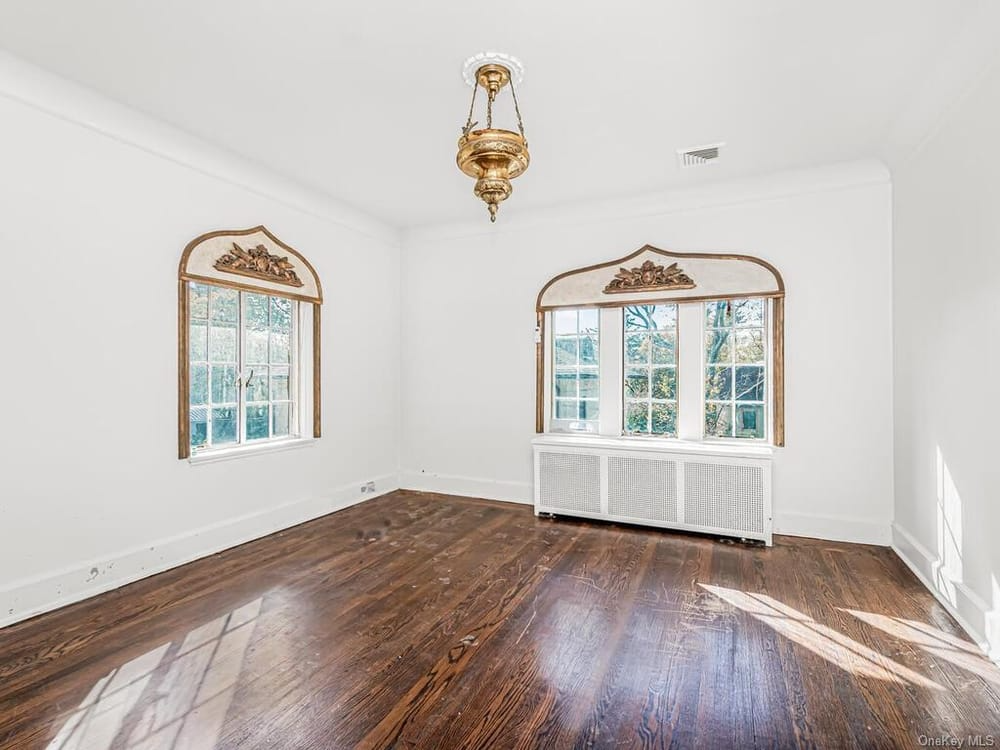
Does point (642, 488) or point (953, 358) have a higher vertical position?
point (953, 358)

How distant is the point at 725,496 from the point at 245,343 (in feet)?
12.6

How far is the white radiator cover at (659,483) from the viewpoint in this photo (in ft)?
12.8

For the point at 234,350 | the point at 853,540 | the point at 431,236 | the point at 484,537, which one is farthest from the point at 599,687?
the point at 431,236

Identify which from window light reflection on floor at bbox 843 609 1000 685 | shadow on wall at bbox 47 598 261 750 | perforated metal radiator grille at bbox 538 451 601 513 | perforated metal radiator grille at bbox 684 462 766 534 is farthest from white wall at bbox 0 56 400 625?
window light reflection on floor at bbox 843 609 1000 685

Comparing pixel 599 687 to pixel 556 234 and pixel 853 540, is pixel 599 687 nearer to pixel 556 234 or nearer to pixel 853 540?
pixel 853 540

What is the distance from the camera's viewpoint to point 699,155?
12.1 feet

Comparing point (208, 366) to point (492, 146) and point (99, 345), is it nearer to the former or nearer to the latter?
point (99, 345)

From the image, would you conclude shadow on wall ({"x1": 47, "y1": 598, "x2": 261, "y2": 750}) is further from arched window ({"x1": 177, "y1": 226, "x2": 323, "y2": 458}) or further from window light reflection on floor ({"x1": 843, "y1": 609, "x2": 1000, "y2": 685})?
window light reflection on floor ({"x1": 843, "y1": 609, "x2": 1000, "y2": 685})

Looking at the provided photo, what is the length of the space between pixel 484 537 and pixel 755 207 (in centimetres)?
333

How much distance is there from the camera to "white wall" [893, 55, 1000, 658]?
238 centimetres

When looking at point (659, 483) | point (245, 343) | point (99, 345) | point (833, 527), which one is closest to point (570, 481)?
point (659, 483)

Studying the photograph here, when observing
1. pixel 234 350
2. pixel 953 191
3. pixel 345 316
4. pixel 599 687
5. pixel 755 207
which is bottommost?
pixel 599 687

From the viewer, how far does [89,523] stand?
295cm

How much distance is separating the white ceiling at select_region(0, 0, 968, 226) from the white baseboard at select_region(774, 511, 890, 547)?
8.55ft
